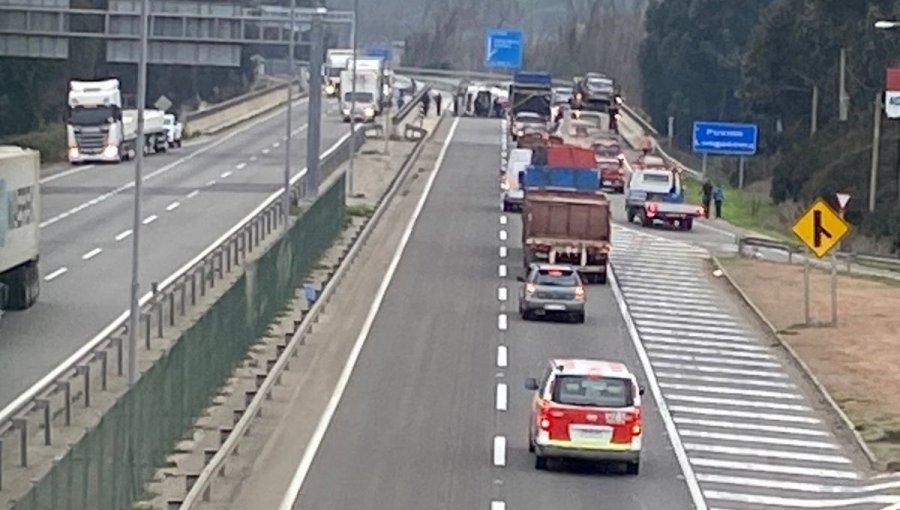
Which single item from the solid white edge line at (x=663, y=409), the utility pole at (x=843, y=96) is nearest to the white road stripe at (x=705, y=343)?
the solid white edge line at (x=663, y=409)

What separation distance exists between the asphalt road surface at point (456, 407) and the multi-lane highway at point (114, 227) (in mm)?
5697


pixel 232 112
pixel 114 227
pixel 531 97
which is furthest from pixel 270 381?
pixel 232 112

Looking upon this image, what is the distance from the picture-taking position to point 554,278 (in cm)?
4712

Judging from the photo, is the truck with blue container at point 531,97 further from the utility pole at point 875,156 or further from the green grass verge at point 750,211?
the utility pole at point 875,156

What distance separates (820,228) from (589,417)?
18.8 m

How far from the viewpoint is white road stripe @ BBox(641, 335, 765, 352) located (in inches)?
1786

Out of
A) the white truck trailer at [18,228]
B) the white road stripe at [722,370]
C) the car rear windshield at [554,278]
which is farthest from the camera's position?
the car rear windshield at [554,278]

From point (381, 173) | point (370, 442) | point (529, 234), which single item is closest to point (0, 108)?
point (381, 173)

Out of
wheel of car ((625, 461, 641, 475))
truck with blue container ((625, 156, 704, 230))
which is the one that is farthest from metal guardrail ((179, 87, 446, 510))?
truck with blue container ((625, 156, 704, 230))

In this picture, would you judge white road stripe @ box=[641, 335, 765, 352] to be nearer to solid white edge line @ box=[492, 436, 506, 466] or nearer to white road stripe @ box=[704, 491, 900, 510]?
solid white edge line @ box=[492, 436, 506, 466]

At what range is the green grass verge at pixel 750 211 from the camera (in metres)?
81.9

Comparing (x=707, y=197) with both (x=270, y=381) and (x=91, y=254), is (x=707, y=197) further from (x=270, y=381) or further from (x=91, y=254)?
(x=270, y=381)

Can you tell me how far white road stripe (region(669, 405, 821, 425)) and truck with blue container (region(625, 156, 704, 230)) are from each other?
36.9 meters

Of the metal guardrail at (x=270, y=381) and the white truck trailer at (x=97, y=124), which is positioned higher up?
the white truck trailer at (x=97, y=124)
